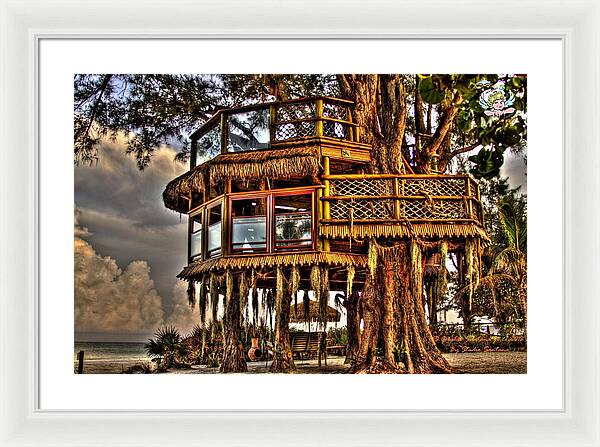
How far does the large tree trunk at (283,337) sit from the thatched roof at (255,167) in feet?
4.85

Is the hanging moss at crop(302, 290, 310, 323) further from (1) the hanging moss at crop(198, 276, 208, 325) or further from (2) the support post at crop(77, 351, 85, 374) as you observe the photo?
(2) the support post at crop(77, 351, 85, 374)

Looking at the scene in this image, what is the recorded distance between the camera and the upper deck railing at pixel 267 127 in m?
8.35

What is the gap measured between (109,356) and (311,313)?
2794mm

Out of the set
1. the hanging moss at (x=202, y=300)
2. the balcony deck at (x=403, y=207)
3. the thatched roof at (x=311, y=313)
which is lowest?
the thatched roof at (x=311, y=313)

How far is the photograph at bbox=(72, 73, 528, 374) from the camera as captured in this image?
7734mm

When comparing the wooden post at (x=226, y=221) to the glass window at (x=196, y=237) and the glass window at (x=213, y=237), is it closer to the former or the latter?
the glass window at (x=213, y=237)

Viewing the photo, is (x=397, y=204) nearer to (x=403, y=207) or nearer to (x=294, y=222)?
(x=403, y=207)

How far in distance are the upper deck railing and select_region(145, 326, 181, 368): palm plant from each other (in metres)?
2.07

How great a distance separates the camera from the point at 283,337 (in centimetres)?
849
